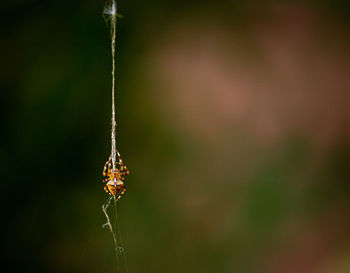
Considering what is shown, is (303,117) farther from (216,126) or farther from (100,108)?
(100,108)

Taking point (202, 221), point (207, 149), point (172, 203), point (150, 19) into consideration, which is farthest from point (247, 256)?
point (150, 19)

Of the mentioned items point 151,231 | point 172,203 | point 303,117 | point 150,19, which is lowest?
point 151,231

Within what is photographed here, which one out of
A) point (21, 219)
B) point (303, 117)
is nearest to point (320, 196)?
point (303, 117)

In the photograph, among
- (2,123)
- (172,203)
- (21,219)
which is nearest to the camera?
(2,123)

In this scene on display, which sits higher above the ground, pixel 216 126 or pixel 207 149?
pixel 216 126

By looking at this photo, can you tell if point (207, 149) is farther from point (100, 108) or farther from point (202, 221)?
point (100, 108)

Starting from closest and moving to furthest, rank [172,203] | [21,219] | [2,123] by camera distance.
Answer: [2,123], [21,219], [172,203]

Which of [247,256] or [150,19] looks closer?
[150,19]
